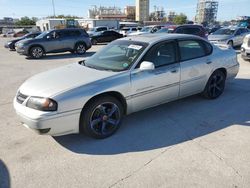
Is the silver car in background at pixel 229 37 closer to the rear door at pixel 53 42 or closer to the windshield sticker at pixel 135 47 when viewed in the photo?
the rear door at pixel 53 42

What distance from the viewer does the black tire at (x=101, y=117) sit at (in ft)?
11.5

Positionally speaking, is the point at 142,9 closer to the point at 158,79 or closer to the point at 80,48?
the point at 80,48

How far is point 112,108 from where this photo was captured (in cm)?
378

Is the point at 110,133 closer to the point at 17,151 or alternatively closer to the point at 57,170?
the point at 57,170

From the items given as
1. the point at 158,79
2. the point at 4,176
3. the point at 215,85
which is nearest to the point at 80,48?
the point at 215,85

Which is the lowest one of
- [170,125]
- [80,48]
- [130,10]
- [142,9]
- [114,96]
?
[80,48]

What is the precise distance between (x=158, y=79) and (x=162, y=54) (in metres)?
0.52

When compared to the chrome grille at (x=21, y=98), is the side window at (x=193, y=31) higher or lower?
higher

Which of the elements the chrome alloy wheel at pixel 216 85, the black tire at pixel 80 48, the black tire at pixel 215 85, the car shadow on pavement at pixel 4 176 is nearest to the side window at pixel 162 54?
the black tire at pixel 215 85

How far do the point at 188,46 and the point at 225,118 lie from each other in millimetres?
1602

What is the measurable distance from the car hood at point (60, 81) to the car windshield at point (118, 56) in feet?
0.74

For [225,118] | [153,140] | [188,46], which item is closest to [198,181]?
[153,140]

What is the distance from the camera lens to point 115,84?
3633mm

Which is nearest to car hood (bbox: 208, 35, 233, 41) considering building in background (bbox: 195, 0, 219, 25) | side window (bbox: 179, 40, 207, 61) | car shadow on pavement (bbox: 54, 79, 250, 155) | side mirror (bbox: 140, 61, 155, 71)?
car shadow on pavement (bbox: 54, 79, 250, 155)
